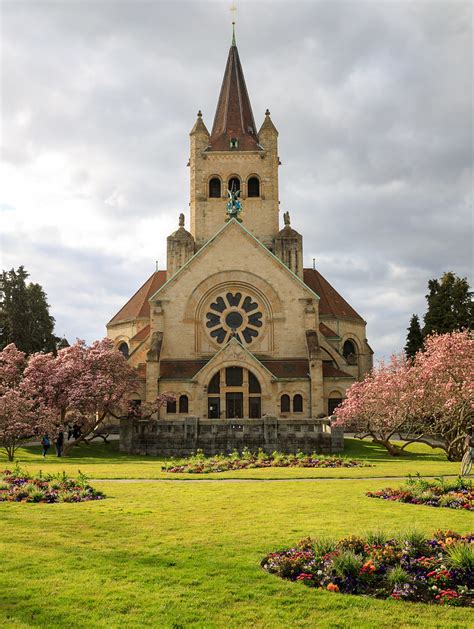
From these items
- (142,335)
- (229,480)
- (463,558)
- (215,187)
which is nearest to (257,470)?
(229,480)

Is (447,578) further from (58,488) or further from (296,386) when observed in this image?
(296,386)

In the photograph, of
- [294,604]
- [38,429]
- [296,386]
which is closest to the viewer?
[294,604]

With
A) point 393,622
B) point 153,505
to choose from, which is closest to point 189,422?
point 153,505

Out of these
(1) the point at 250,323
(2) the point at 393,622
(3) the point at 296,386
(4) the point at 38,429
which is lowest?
(2) the point at 393,622

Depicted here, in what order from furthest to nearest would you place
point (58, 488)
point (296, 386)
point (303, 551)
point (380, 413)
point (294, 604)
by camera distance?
point (296, 386)
point (380, 413)
point (58, 488)
point (303, 551)
point (294, 604)

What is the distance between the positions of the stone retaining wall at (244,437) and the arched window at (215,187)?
31591 mm

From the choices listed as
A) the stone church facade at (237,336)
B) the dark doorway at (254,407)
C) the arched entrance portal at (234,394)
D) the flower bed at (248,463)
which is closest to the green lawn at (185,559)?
the flower bed at (248,463)

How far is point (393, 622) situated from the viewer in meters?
7.79

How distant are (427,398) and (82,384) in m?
20.3

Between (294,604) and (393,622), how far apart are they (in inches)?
51.4

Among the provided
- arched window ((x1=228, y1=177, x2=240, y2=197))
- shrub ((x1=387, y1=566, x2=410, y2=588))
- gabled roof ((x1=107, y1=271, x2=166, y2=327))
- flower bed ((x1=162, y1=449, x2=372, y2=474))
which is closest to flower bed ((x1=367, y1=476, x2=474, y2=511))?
shrub ((x1=387, y1=566, x2=410, y2=588))

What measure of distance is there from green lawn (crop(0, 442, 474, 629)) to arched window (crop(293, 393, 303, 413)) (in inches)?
1107

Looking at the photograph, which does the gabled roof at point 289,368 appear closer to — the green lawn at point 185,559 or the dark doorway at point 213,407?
the dark doorway at point 213,407

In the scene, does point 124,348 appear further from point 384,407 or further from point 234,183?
point 384,407
